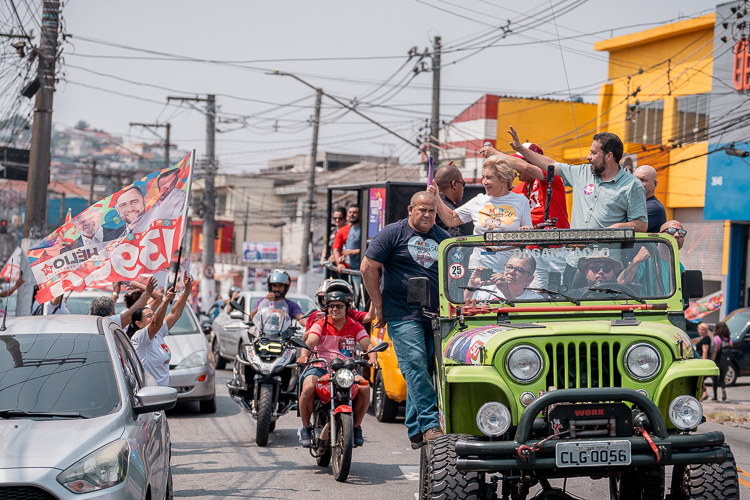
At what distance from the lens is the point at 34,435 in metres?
4.62

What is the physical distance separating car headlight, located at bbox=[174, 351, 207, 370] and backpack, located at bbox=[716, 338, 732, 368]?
1180cm

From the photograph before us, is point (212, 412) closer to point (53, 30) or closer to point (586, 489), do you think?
point (586, 489)

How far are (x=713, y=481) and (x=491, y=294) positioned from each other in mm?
1780

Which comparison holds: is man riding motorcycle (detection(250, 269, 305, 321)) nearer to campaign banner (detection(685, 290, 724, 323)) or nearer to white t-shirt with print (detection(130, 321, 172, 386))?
white t-shirt with print (detection(130, 321, 172, 386))

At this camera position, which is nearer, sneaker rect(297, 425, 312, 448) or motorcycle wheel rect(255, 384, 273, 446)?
sneaker rect(297, 425, 312, 448)

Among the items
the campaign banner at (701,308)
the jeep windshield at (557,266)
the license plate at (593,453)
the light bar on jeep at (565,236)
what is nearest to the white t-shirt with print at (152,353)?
the jeep windshield at (557,266)

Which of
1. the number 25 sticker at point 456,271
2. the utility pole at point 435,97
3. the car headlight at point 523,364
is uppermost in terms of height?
the utility pole at point 435,97

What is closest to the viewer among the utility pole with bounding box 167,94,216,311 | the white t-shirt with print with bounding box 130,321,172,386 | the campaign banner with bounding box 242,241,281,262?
the white t-shirt with print with bounding box 130,321,172,386

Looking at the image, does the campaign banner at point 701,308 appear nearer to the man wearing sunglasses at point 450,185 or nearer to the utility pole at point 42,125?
the man wearing sunglasses at point 450,185

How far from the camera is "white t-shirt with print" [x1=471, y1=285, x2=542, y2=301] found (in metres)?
5.87

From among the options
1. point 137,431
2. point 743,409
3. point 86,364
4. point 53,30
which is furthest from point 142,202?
point 743,409

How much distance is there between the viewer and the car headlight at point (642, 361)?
16.9ft

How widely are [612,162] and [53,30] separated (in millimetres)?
12060

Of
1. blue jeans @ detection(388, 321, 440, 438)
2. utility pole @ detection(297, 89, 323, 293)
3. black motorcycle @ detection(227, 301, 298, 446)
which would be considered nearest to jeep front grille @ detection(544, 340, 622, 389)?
blue jeans @ detection(388, 321, 440, 438)
